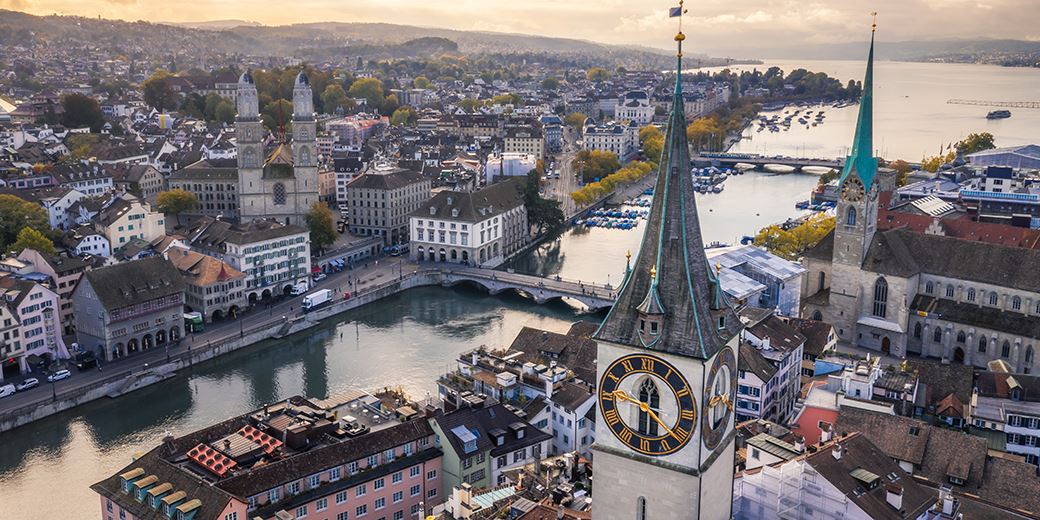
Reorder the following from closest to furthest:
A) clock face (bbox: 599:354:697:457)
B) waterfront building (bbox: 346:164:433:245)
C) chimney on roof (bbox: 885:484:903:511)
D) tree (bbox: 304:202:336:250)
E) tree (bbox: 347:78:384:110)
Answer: clock face (bbox: 599:354:697:457)
chimney on roof (bbox: 885:484:903:511)
tree (bbox: 304:202:336:250)
waterfront building (bbox: 346:164:433:245)
tree (bbox: 347:78:384:110)

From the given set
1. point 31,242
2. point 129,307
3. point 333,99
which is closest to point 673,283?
point 129,307

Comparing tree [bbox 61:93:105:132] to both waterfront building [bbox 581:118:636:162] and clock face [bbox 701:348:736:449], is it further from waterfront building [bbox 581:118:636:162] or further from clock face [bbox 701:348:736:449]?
clock face [bbox 701:348:736:449]

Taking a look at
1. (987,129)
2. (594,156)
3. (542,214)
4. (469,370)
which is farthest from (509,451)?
(987,129)

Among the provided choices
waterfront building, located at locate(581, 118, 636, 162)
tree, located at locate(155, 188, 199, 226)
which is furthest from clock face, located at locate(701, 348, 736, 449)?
waterfront building, located at locate(581, 118, 636, 162)

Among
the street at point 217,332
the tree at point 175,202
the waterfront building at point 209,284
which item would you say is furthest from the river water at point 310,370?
the tree at point 175,202

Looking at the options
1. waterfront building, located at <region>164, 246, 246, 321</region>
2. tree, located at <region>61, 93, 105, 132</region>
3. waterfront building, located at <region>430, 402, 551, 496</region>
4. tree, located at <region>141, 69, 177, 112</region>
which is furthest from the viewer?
tree, located at <region>141, 69, 177, 112</region>

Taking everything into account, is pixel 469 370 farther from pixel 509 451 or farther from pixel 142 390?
pixel 142 390
